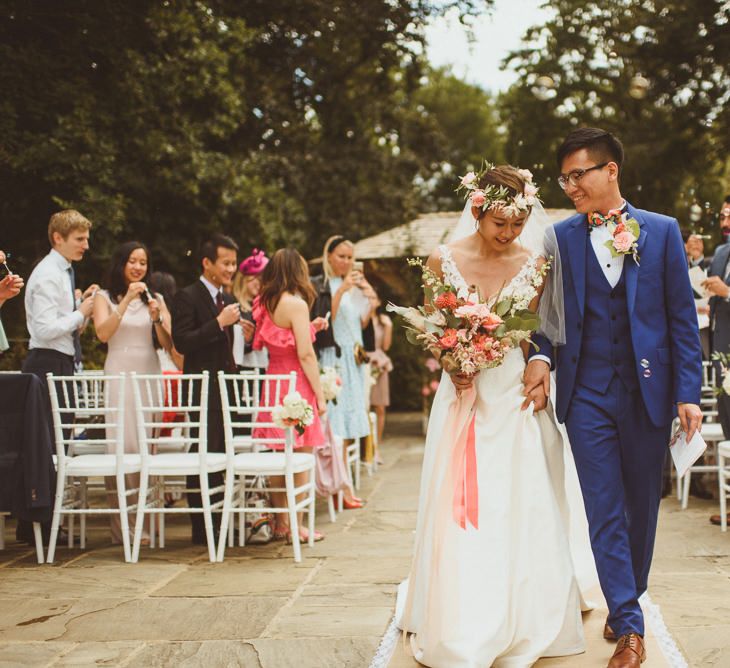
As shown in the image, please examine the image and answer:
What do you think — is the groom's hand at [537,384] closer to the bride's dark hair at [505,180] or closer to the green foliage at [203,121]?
the bride's dark hair at [505,180]

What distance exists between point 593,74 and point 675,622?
20.0 meters

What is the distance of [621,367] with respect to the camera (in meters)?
3.86

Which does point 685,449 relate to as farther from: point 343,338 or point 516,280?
point 343,338

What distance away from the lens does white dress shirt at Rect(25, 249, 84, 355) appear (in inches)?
264

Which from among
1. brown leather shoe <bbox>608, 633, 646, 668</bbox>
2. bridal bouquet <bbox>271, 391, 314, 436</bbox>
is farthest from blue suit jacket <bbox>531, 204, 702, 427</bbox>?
bridal bouquet <bbox>271, 391, 314, 436</bbox>

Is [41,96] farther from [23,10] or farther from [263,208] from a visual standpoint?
[263,208]

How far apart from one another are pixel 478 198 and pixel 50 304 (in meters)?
3.81

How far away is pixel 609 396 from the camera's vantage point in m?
3.86

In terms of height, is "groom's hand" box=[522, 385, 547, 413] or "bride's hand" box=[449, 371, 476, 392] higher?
"bride's hand" box=[449, 371, 476, 392]

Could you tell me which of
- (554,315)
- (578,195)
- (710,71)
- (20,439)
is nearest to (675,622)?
(554,315)

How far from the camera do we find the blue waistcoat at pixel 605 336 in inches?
152

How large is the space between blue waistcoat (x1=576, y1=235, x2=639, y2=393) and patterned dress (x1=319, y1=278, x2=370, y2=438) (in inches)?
177

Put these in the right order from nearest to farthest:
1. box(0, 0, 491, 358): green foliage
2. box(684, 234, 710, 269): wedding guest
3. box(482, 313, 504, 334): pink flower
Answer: box(482, 313, 504, 334): pink flower, box(684, 234, 710, 269): wedding guest, box(0, 0, 491, 358): green foliage

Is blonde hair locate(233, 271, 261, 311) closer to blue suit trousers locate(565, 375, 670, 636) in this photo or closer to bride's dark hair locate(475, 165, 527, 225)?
bride's dark hair locate(475, 165, 527, 225)
